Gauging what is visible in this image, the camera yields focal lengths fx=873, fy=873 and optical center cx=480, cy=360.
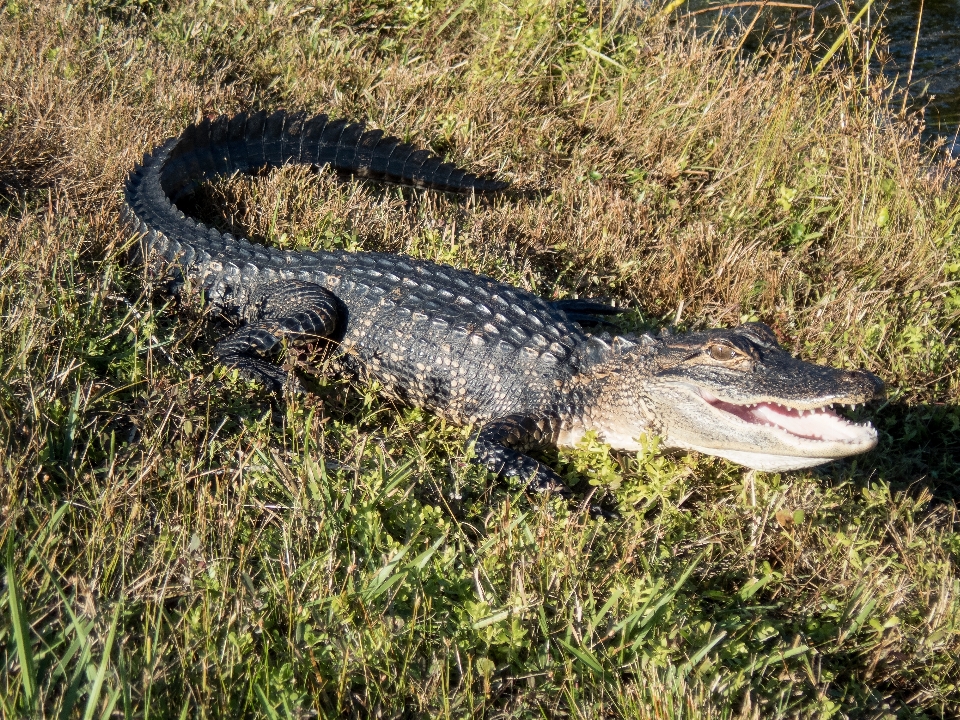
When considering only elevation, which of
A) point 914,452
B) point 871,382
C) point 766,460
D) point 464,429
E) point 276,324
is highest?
point 871,382

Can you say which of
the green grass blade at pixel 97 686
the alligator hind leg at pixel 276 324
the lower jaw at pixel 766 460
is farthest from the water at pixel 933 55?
the green grass blade at pixel 97 686

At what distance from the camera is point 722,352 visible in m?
3.52

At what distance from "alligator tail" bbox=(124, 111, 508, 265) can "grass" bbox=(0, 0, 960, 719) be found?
0.15 metres

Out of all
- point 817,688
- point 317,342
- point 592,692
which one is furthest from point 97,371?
point 817,688

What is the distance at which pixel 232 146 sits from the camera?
5082mm

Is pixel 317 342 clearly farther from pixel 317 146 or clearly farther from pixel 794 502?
pixel 794 502

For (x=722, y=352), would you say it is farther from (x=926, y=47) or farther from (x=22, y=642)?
(x=926, y=47)

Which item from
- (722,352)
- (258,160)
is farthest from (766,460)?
(258,160)

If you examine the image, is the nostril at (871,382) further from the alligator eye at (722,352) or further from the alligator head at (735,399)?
the alligator eye at (722,352)

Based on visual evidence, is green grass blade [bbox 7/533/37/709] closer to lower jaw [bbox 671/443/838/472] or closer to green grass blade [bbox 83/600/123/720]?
green grass blade [bbox 83/600/123/720]

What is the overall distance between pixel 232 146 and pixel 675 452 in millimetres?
3106

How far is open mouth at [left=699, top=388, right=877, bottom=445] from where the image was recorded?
3.14 meters

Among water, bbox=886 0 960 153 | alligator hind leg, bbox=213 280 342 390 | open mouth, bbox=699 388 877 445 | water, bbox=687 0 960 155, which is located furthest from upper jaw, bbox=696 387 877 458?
water, bbox=886 0 960 153

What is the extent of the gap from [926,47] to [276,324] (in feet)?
22.0
